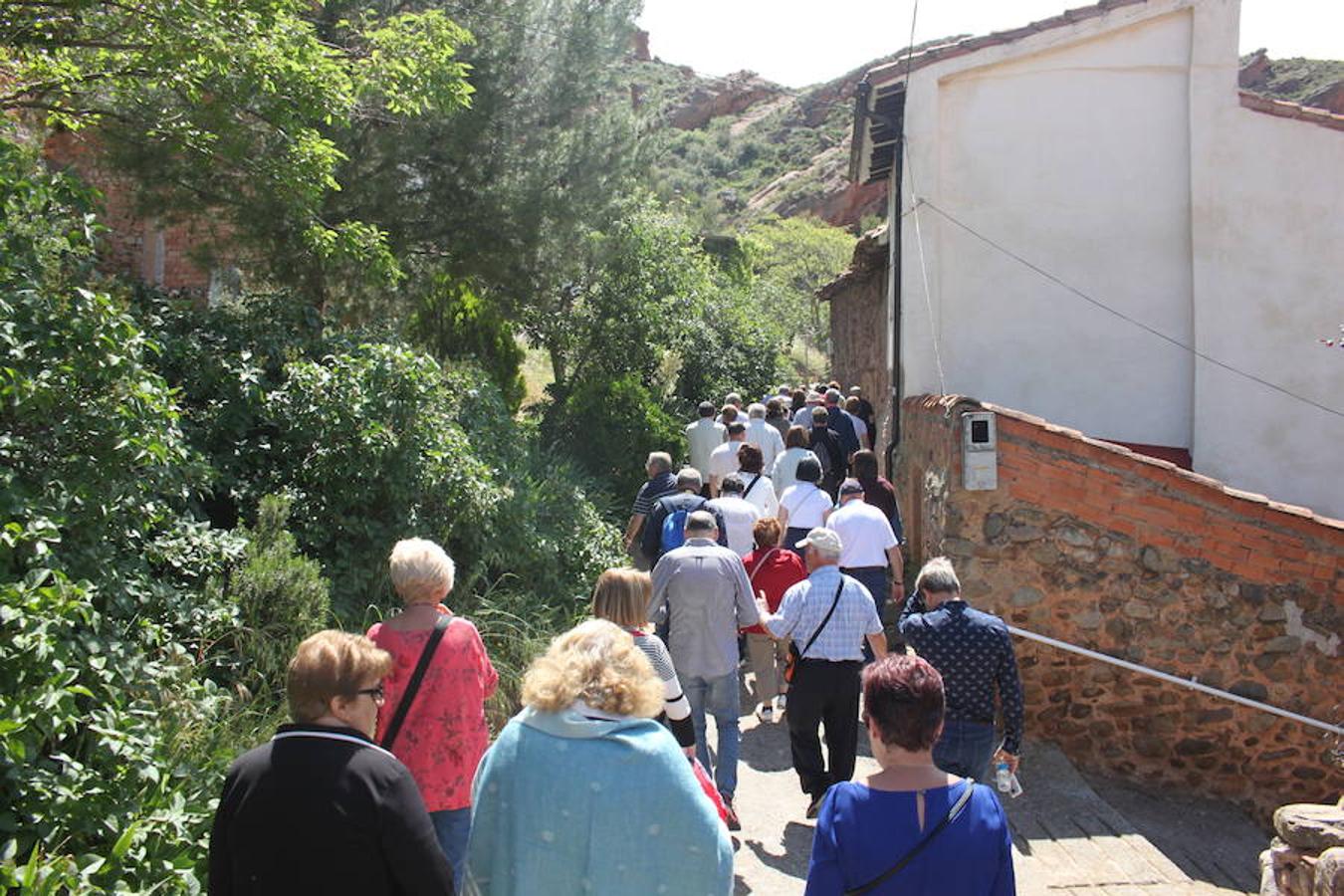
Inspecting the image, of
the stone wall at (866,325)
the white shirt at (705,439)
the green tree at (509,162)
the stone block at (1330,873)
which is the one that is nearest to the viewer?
the stone block at (1330,873)

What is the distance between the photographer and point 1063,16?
12.1 metres

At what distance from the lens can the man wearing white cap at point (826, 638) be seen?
6.47m

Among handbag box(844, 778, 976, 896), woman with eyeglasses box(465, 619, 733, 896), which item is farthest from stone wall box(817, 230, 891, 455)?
woman with eyeglasses box(465, 619, 733, 896)

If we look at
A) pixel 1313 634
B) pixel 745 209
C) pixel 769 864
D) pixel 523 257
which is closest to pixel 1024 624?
pixel 1313 634

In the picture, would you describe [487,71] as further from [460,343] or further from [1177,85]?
[1177,85]

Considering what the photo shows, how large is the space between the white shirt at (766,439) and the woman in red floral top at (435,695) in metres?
7.53

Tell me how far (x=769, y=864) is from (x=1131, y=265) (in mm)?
8405

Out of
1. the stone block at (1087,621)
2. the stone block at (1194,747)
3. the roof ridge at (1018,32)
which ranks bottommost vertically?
the stone block at (1194,747)

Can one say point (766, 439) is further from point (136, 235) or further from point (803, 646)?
point (136, 235)

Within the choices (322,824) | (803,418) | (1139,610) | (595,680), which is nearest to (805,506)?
(1139,610)

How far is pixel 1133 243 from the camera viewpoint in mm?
12445

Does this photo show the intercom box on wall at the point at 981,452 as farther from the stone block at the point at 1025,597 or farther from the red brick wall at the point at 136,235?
the red brick wall at the point at 136,235

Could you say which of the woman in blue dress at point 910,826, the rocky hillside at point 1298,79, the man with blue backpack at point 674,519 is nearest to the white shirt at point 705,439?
the man with blue backpack at point 674,519

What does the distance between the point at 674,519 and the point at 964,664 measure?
297 centimetres
